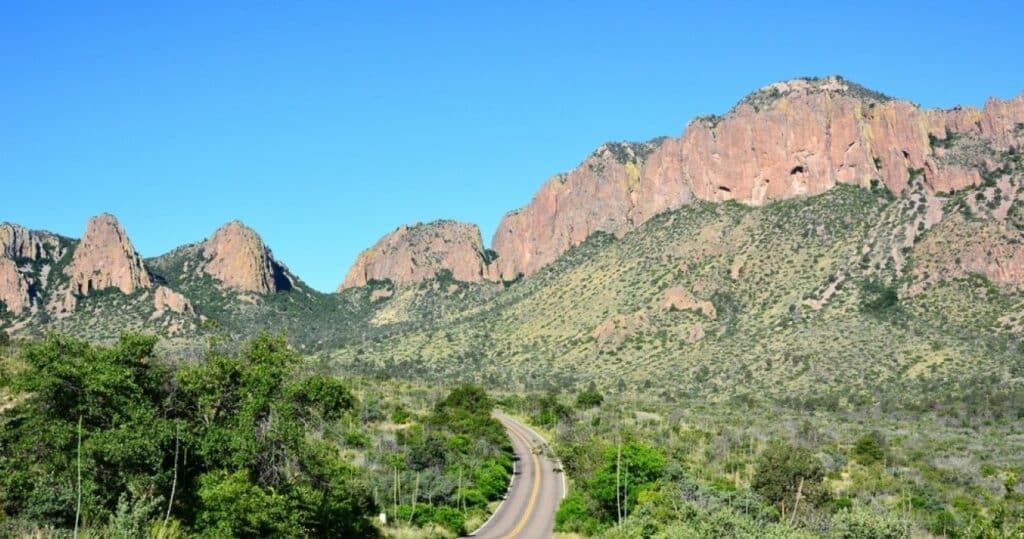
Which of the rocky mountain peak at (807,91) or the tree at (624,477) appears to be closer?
the tree at (624,477)

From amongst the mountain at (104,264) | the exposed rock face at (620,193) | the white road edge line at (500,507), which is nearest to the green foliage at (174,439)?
the white road edge line at (500,507)

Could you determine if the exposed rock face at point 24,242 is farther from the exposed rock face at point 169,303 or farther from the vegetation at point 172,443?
the vegetation at point 172,443

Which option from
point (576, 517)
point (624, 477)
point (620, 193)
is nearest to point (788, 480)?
point (624, 477)

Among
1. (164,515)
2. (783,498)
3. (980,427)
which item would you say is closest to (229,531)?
(164,515)

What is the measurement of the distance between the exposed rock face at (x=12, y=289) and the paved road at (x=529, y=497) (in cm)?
12561

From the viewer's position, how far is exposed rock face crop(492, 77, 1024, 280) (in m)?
130

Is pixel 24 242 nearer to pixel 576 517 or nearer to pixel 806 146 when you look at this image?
pixel 806 146

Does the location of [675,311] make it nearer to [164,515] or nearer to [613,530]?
[613,530]

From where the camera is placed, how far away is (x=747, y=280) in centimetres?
11019

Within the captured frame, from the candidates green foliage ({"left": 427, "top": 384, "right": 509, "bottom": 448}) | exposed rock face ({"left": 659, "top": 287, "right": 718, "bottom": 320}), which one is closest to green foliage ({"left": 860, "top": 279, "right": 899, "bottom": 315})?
exposed rock face ({"left": 659, "top": 287, "right": 718, "bottom": 320})

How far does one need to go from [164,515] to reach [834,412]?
64806 millimetres

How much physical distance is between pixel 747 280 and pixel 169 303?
105812mm

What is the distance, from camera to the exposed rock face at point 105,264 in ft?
536

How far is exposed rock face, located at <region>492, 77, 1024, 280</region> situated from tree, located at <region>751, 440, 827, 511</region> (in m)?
95.0
